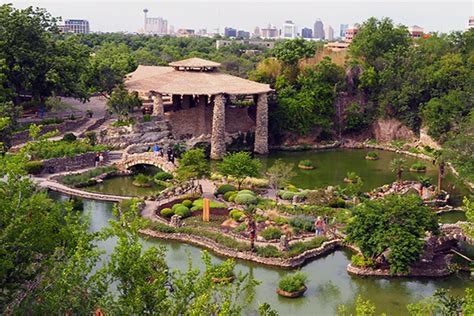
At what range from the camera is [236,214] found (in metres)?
34.7

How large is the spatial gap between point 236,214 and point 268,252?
502 centimetres

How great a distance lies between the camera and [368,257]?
29.2 m

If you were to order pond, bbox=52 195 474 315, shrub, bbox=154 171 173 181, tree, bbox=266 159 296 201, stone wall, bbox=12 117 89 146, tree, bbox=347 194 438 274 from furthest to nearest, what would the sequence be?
stone wall, bbox=12 117 89 146
shrub, bbox=154 171 173 181
tree, bbox=266 159 296 201
tree, bbox=347 194 438 274
pond, bbox=52 195 474 315

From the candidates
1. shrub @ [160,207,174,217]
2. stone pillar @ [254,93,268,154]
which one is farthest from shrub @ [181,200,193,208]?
stone pillar @ [254,93,268,154]

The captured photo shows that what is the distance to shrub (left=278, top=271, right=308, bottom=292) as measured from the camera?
87.4 feet

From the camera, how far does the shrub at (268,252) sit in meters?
30.0

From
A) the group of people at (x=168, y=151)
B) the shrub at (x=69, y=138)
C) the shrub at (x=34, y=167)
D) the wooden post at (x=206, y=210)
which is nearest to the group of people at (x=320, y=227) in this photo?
the wooden post at (x=206, y=210)

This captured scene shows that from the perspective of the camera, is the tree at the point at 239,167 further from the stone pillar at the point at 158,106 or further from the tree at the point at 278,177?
the stone pillar at the point at 158,106

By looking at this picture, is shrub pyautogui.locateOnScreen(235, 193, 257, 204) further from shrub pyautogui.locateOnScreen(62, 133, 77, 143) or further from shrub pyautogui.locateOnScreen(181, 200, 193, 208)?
shrub pyautogui.locateOnScreen(62, 133, 77, 143)

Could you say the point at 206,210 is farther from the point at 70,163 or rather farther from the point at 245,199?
the point at 70,163

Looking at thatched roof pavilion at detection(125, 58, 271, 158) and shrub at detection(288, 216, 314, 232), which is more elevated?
thatched roof pavilion at detection(125, 58, 271, 158)

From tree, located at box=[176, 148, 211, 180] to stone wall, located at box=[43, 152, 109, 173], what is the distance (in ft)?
29.9

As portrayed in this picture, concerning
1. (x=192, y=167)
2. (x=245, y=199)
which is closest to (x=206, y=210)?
(x=245, y=199)

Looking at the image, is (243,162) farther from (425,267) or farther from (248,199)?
(425,267)
